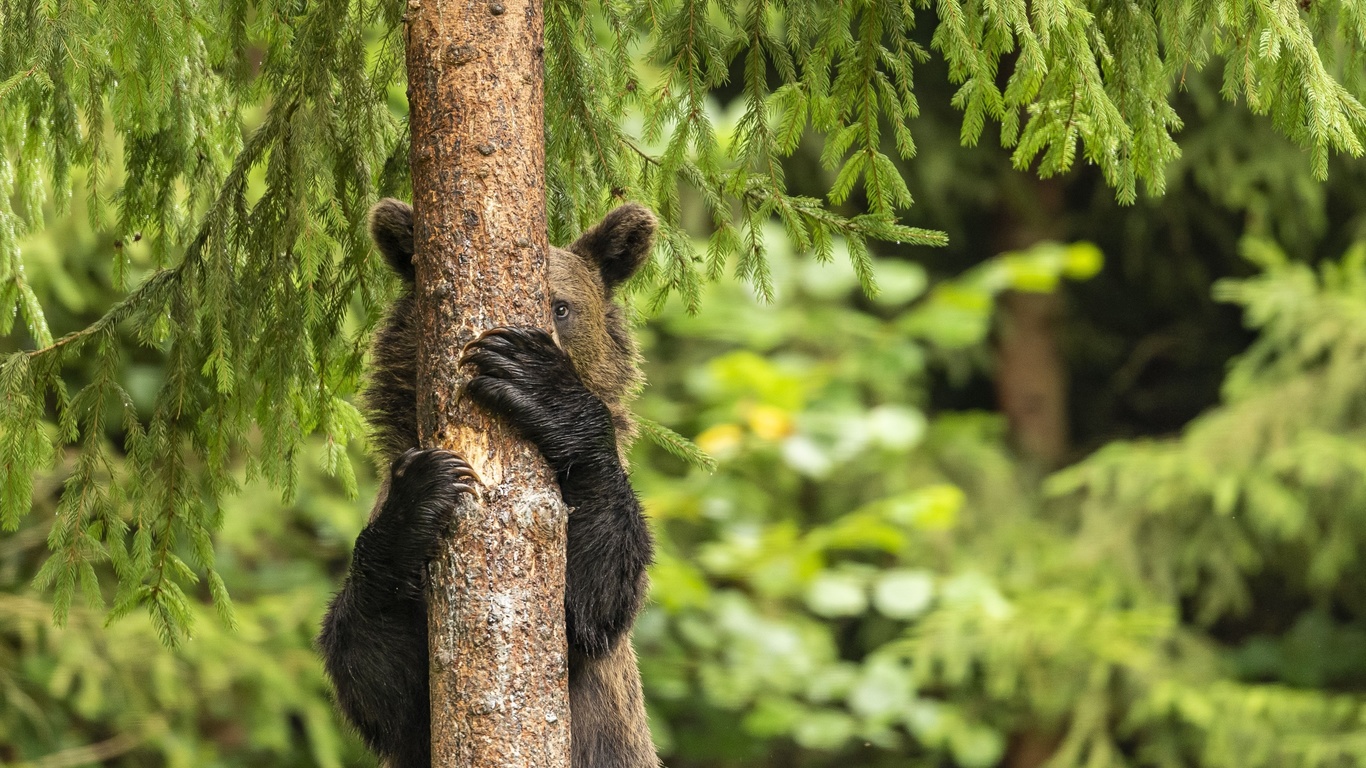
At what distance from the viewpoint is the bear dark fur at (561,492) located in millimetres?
2682

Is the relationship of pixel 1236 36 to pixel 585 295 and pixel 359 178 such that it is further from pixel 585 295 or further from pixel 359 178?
pixel 359 178

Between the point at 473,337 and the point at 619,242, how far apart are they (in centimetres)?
96

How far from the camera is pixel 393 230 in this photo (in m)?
3.16

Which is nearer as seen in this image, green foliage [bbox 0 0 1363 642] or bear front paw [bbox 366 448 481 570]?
bear front paw [bbox 366 448 481 570]

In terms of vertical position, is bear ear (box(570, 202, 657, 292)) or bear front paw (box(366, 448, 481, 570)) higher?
bear ear (box(570, 202, 657, 292))

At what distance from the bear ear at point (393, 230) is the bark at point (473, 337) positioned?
1.50 ft

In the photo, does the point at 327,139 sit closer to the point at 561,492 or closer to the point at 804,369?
the point at 561,492

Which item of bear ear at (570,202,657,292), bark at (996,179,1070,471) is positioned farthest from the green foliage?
bark at (996,179,1070,471)

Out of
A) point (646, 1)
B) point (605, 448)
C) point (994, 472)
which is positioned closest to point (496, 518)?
point (605, 448)

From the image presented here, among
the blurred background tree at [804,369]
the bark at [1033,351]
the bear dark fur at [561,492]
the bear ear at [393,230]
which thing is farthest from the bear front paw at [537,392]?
the bark at [1033,351]

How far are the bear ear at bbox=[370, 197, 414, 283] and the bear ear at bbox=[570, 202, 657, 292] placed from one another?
1.70 feet

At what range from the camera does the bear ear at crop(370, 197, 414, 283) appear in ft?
A: 10.3

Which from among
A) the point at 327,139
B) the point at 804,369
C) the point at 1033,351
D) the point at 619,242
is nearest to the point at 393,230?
the point at 327,139

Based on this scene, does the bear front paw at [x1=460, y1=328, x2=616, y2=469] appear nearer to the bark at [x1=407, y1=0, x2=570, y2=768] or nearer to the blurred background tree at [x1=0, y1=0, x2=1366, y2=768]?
the bark at [x1=407, y1=0, x2=570, y2=768]
